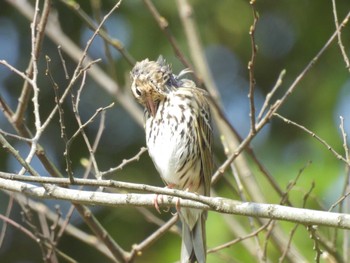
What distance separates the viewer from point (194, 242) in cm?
495

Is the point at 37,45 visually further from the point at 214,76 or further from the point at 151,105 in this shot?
the point at 214,76

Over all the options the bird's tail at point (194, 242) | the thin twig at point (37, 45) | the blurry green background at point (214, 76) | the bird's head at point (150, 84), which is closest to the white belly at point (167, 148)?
the bird's head at point (150, 84)

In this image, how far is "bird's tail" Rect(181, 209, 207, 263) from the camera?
193 inches

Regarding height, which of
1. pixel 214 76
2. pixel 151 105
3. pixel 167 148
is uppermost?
pixel 214 76

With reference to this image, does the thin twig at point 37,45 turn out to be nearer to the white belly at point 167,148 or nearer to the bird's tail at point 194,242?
the white belly at point 167,148

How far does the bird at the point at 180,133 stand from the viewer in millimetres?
4875

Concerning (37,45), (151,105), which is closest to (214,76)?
(151,105)

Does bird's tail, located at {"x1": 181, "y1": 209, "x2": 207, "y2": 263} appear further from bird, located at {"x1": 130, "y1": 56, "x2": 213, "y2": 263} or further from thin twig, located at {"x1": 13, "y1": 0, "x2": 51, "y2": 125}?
thin twig, located at {"x1": 13, "y1": 0, "x2": 51, "y2": 125}

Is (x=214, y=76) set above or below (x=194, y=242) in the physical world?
above

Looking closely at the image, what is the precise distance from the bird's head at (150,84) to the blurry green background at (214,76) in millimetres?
1706

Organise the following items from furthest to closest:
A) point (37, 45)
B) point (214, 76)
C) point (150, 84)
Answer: point (214, 76)
point (150, 84)
point (37, 45)

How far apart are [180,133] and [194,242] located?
0.61 meters

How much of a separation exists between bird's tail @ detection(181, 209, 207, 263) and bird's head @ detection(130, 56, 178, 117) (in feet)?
2.18

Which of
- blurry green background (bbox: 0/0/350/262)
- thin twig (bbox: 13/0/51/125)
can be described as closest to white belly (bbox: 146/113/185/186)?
thin twig (bbox: 13/0/51/125)
